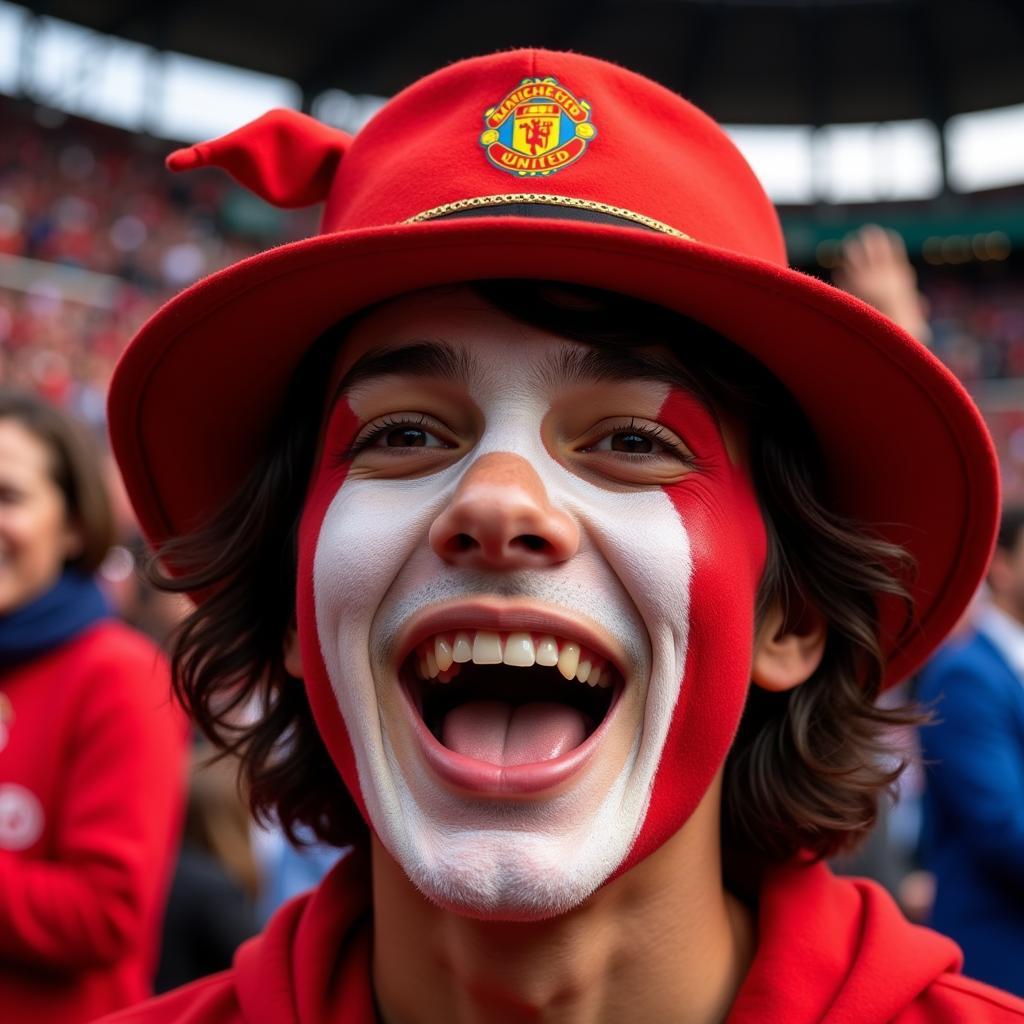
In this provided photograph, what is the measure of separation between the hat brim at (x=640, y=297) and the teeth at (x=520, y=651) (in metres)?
0.49

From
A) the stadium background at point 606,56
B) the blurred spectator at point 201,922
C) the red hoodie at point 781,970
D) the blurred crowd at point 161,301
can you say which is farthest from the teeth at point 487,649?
the stadium background at point 606,56

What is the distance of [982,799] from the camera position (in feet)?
11.1

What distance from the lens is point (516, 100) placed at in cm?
179

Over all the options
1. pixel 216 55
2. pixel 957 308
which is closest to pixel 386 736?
pixel 216 55

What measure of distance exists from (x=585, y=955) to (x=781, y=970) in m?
0.26

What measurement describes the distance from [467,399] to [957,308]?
3026 centimetres

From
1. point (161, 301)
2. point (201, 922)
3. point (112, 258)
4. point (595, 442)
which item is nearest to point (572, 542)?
point (595, 442)

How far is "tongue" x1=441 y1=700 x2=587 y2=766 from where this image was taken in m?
1.59

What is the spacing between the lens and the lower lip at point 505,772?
4.92ft

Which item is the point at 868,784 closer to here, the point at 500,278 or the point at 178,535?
the point at 500,278

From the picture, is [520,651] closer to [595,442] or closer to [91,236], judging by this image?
[595,442]

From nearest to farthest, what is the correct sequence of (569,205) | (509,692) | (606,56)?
(569,205) → (509,692) → (606,56)

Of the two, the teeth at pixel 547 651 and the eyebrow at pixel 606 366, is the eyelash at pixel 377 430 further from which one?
the teeth at pixel 547 651

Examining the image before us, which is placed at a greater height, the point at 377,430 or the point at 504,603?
the point at 377,430
